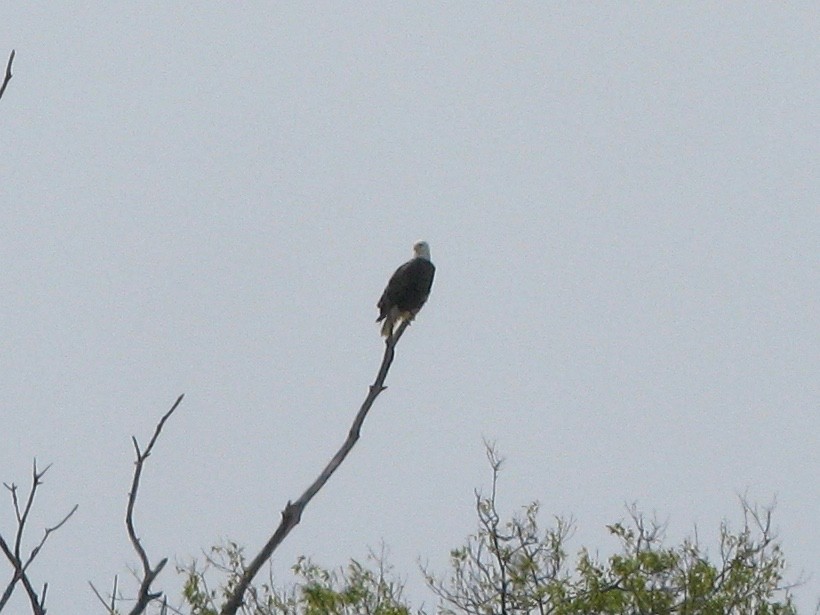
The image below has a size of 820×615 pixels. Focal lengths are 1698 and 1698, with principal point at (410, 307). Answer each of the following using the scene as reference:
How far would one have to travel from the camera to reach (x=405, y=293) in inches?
518

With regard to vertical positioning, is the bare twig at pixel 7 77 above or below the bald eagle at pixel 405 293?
below

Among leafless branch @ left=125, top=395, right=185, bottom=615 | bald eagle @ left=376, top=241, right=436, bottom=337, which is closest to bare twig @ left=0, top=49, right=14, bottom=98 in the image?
leafless branch @ left=125, top=395, right=185, bottom=615

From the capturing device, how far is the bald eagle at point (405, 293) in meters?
13.0

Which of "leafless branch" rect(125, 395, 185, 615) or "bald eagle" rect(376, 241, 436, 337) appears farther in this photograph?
"bald eagle" rect(376, 241, 436, 337)

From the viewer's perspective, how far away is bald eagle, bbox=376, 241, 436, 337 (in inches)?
510

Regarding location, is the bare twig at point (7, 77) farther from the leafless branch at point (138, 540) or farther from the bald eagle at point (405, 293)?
the bald eagle at point (405, 293)

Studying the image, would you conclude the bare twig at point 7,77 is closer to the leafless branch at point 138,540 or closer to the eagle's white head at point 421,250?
the leafless branch at point 138,540

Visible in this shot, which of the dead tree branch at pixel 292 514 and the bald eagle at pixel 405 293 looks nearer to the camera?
the dead tree branch at pixel 292 514

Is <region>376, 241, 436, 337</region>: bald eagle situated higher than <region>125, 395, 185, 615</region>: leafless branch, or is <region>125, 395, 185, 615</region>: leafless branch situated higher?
<region>376, 241, 436, 337</region>: bald eagle

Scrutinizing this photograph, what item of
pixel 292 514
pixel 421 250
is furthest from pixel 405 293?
pixel 292 514

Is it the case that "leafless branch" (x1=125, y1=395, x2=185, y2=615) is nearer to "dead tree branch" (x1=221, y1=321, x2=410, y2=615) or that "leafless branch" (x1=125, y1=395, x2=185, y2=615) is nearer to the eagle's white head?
"dead tree branch" (x1=221, y1=321, x2=410, y2=615)

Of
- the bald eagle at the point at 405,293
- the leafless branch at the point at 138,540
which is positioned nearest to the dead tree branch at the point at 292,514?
the leafless branch at the point at 138,540

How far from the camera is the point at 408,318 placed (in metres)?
12.9

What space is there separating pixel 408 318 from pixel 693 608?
3.94 meters
